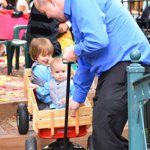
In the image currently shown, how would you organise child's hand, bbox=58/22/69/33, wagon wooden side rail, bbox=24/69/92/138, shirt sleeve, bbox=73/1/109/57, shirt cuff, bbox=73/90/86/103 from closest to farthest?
shirt sleeve, bbox=73/1/109/57
shirt cuff, bbox=73/90/86/103
wagon wooden side rail, bbox=24/69/92/138
child's hand, bbox=58/22/69/33

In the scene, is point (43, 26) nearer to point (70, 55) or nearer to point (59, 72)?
point (59, 72)

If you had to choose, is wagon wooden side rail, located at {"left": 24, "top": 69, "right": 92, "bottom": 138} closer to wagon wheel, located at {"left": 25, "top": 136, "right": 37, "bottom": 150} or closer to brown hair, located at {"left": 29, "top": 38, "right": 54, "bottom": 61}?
wagon wheel, located at {"left": 25, "top": 136, "right": 37, "bottom": 150}

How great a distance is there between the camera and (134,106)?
3115 millimetres

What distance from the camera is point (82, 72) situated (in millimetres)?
3986

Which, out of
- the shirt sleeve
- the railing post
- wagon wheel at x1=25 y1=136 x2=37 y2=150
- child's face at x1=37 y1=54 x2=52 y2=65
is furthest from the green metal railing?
child's face at x1=37 y1=54 x2=52 y2=65

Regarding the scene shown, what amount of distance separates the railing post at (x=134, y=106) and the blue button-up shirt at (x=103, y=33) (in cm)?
34

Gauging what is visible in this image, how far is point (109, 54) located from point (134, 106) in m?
0.59

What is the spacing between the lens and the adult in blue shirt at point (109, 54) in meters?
3.54

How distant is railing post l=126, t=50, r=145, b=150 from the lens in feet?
10.3

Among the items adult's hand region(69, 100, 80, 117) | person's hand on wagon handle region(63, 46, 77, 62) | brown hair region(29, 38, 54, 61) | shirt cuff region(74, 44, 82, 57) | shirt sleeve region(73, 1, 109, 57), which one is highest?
shirt sleeve region(73, 1, 109, 57)

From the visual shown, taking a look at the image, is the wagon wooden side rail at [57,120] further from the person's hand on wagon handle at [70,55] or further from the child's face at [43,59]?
the person's hand on wagon handle at [70,55]

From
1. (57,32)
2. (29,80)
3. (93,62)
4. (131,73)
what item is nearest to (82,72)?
(93,62)

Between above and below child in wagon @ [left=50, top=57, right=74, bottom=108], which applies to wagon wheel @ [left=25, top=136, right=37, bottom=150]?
below

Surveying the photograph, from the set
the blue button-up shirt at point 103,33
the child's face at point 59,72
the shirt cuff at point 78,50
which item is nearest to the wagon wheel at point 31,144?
the child's face at point 59,72
